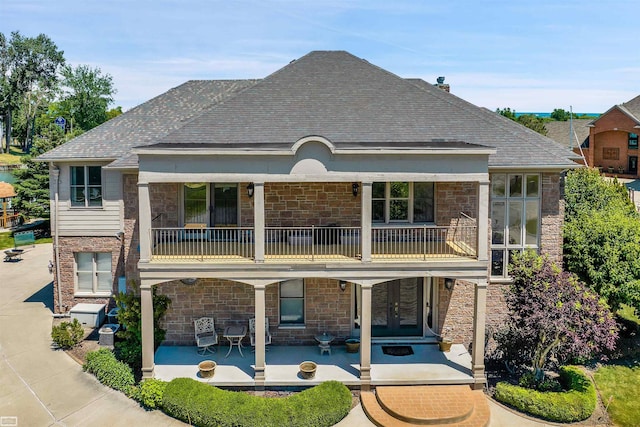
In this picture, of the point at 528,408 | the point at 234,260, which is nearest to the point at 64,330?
the point at 234,260

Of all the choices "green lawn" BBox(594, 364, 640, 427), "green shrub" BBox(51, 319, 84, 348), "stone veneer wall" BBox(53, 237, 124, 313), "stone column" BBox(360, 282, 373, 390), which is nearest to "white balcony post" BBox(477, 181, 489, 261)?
"stone column" BBox(360, 282, 373, 390)

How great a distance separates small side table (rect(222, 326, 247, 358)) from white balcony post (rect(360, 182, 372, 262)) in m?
4.66

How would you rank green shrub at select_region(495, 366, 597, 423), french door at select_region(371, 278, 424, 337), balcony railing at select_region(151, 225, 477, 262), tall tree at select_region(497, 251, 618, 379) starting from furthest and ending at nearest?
french door at select_region(371, 278, 424, 337) → balcony railing at select_region(151, 225, 477, 262) → tall tree at select_region(497, 251, 618, 379) → green shrub at select_region(495, 366, 597, 423)

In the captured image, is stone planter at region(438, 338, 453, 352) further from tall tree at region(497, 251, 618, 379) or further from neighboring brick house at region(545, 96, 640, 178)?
neighboring brick house at region(545, 96, 640, 178)

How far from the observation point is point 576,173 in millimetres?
22047

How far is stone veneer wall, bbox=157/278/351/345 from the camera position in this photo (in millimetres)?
15883

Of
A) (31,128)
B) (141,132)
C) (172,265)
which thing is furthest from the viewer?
(31,128)

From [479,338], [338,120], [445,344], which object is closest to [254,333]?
[445,344]

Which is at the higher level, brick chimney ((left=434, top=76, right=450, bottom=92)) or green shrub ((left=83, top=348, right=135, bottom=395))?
brick chimney ((left=434, top=76, right=450, bottom=92))

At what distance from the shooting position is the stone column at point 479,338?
13.8 meters

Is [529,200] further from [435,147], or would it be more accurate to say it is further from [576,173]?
[576,173]

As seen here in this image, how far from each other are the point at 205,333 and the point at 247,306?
5.15 ft

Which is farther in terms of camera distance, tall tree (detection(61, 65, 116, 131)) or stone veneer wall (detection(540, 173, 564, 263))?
tall tree (detection(61, 65, 116, 131))

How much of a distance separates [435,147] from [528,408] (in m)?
7.25
